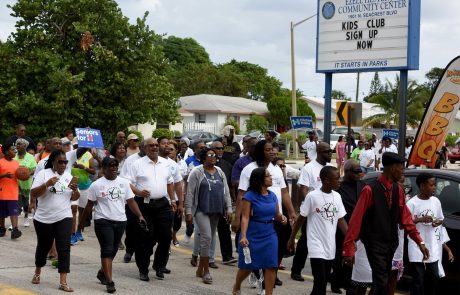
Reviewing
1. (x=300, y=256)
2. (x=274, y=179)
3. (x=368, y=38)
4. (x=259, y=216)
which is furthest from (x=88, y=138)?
(x=259, y=216)

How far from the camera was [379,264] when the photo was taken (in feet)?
25.2

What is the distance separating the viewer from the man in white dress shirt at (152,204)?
10.4 meters

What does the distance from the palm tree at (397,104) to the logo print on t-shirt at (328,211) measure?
49.8 metres

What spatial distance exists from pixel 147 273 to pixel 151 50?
917 inches

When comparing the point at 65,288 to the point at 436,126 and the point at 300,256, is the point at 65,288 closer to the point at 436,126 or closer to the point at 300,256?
the point at 300,256

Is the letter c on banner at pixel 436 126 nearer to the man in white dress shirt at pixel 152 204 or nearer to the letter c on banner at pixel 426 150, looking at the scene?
the letter c on banner at pixel 426 150

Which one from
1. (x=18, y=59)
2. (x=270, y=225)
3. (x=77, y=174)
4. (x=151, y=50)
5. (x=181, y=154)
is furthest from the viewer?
(x=151, y=50)

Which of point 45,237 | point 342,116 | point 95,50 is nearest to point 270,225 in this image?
point 45,237

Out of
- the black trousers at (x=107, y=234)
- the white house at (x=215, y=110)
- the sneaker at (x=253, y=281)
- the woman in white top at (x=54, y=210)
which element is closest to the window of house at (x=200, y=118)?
the white house at (x=215, y=110)

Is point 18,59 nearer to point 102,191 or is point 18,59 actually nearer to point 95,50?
point 95,50

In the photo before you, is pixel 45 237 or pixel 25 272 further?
pixel 25 272

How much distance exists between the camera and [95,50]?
31.3 m

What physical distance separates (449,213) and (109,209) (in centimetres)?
404

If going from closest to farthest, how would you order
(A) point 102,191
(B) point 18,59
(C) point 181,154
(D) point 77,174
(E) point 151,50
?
(A) point 102,191, (D) point 77,174, (C) point 181,154, (B) point 18,59, (E) point 151,50
